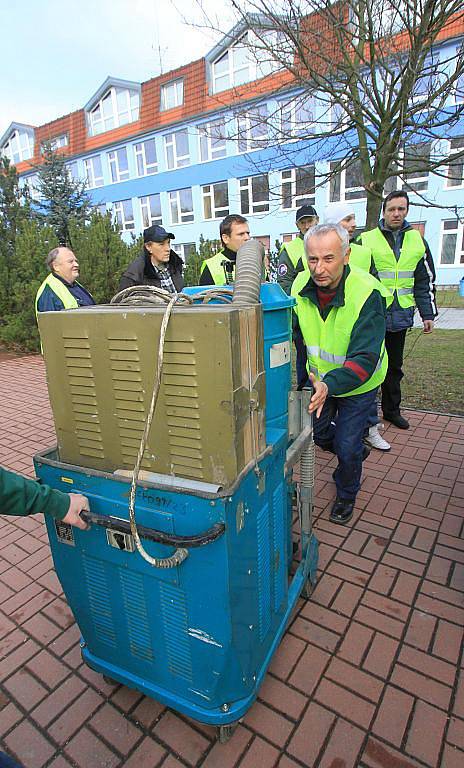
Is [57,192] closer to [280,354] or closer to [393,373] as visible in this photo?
[393,373]

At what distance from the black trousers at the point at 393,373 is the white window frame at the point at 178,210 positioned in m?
20.4

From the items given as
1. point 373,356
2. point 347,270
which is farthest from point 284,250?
point 373,356

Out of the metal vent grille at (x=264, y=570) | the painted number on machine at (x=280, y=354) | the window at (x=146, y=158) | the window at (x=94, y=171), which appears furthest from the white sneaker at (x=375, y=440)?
the window at (x=94, y=171)

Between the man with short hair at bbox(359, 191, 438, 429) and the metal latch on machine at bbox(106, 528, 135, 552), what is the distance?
3.32 m

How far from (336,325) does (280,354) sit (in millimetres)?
762

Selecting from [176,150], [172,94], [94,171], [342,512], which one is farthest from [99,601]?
[94,171]

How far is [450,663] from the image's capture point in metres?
1.95

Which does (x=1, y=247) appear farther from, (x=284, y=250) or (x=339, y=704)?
(x=339, y=704)

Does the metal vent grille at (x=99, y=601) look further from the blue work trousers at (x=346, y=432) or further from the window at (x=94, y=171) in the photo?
the window at (x=94, y=171)

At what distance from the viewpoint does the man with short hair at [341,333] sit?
2.29 meters

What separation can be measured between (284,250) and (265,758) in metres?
3.92

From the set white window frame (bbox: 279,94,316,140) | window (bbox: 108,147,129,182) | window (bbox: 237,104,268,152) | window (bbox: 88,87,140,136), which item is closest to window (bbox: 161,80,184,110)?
window (bbox: 88,87,140,136)

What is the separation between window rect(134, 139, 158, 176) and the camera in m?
23.0

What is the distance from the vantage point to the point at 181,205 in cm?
2278
